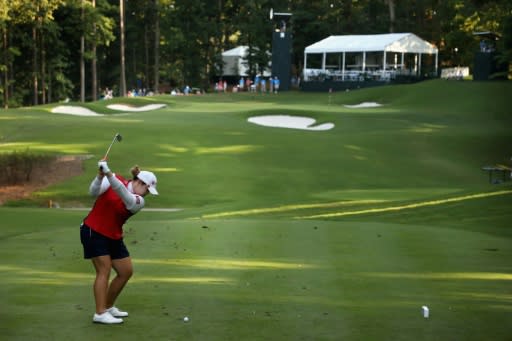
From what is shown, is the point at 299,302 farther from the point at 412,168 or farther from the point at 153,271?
the point at 412,168

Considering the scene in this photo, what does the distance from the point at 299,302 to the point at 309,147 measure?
1129 inches

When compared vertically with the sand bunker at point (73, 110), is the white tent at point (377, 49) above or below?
above

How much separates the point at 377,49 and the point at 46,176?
176 feet

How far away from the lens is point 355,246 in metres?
15.0

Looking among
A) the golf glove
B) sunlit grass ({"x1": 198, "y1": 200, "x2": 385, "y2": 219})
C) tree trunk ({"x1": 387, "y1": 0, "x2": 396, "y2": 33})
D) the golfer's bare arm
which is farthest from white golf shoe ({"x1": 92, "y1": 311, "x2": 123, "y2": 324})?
tree trunk ({"x1": 387, "y1": 0, "x2": 396, "y2": 33})

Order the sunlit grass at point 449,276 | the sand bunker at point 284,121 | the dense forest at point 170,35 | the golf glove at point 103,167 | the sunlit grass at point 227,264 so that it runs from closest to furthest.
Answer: the golf glove at point 103,167 → the sunlit grass at point 449,276 → the sunlit grass at point 227,264 → the sand bunker at point 284,121 → the dense forest at point 170,35

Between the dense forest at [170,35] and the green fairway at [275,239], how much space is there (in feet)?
131

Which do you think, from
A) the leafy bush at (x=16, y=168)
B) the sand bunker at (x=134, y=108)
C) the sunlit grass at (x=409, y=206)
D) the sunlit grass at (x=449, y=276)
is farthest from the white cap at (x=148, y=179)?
the sand bunker at (x=134, y=108)

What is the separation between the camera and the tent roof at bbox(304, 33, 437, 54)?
267 feet

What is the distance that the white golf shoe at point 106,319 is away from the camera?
9367mm

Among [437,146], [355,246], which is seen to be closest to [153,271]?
[355,246]

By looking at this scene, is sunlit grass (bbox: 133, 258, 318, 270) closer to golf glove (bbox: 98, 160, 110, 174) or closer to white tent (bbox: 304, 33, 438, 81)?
golf glove (bbox: 98, 160, 110, 174)

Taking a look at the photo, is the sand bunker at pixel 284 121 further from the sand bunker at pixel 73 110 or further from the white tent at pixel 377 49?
the white tent at pixel 377 49

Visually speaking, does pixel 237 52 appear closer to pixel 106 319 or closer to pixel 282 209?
pixel 282 209
